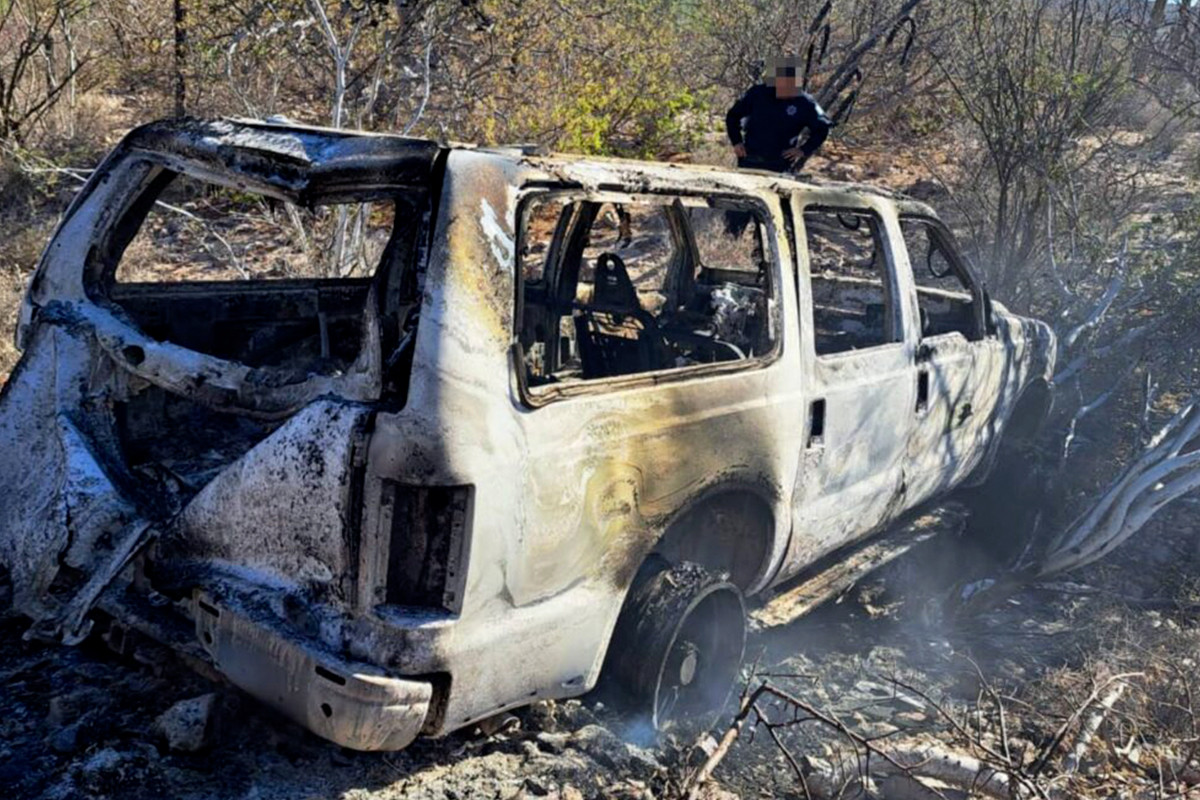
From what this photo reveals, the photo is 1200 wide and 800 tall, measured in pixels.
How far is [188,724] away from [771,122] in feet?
20.6

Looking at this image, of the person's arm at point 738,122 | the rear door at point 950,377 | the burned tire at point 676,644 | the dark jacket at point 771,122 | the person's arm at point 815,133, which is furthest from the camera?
the person's arm at point 738,122

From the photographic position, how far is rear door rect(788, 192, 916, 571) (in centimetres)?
369

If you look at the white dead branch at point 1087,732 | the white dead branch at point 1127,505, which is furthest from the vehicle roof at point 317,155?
the white dead branch at point 1127,505

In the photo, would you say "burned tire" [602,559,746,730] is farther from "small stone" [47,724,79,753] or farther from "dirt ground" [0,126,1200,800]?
"small stone" [47,724,79,753]

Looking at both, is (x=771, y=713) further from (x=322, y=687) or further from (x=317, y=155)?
(x=317, y=155)

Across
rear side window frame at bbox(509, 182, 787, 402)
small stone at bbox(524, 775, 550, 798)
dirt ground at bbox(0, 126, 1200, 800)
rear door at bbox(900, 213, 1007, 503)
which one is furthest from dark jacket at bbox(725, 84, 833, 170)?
small stone at bbox(524, 775, 550, 798)

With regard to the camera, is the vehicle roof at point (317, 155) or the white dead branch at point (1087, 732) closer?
the vehicle roof at point (317, 155)

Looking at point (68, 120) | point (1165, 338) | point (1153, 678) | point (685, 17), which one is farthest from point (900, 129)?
point (1153, 678)

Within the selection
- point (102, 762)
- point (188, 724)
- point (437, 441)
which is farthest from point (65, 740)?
point (437, 441)

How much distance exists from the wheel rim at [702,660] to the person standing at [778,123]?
4.81m

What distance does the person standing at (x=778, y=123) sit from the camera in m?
7.58

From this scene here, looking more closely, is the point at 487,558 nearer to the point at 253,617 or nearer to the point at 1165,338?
the point at 253,617

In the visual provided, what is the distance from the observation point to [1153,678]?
3953 millimetres

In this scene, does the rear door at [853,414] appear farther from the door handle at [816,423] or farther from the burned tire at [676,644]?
the burned tire at [676,644]
